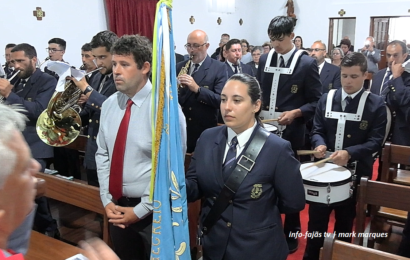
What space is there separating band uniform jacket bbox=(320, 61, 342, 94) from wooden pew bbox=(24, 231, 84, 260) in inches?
173

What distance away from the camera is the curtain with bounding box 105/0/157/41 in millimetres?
7582

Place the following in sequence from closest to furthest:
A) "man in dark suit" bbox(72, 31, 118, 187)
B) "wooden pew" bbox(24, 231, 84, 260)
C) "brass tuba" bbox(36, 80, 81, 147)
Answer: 1. "wooden pew" bbox(24, 231, 84, 260)
2. "man in dark suit" bbox(72, 31, 118, 187)
3. "brass tuba" bbox(36, 80, 81, 147)

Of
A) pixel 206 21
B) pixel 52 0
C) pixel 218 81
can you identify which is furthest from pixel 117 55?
pixel 206 21

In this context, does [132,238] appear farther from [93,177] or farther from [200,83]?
[200,83]

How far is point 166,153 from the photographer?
1846mm

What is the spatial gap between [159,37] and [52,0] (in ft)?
18.3

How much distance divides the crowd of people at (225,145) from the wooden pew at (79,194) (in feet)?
0.18

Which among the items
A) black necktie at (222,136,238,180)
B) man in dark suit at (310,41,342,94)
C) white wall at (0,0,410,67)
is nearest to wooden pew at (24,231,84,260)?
black necktie at (222,136,238,180)

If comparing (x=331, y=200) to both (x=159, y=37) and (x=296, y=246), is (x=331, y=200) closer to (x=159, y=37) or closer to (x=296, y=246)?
(x=296, y=246)

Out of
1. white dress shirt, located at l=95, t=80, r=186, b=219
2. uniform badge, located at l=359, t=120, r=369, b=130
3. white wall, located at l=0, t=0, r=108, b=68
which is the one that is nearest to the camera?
white dress shirt, located at l=95, t=80, r=186, b=219

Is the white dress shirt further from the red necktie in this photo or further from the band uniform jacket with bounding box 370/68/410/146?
the band uniform jacket with bounding box 370/68/410/146

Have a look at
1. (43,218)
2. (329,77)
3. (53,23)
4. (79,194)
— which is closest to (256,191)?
(79,194)

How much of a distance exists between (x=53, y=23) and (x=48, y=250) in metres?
5.70

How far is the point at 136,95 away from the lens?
2.11 metres
